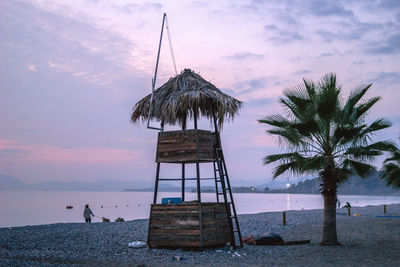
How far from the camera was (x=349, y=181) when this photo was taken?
658 inches

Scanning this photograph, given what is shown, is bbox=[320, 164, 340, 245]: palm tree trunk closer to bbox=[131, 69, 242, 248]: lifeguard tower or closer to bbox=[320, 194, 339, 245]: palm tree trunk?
bbox=[320, 194, 339, 245]: palm tree trunk

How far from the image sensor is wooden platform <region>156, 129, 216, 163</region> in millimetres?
14297

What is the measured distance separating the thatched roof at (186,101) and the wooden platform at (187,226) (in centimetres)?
289

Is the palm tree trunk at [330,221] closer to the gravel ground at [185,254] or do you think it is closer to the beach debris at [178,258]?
the gravel ground at [185,254]

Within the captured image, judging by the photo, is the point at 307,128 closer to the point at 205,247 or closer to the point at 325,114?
the point at 325,114

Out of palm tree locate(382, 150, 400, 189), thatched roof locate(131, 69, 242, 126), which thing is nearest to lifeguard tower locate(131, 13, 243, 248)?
thatched roof locate(131, 69, 242, 126)

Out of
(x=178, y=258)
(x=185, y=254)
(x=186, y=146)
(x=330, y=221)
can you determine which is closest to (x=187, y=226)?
(x=185, y=254)

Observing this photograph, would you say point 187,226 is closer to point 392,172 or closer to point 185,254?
point 185,254

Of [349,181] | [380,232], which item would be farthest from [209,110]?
[380,232]

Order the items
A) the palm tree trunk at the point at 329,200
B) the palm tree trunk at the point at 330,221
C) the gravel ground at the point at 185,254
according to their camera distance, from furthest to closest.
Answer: the palm tree trunk at the point at 330,221 < the palm tree trunk at the point at 329,200 < the gravel ground at the point at 185,254

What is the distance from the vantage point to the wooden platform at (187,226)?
13.6 metres

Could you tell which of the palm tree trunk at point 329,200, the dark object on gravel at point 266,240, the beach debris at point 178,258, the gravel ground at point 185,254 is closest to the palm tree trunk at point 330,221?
the palm tree trunk at point 329,200

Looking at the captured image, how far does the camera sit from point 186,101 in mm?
14281

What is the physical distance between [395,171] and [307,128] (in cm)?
1525
